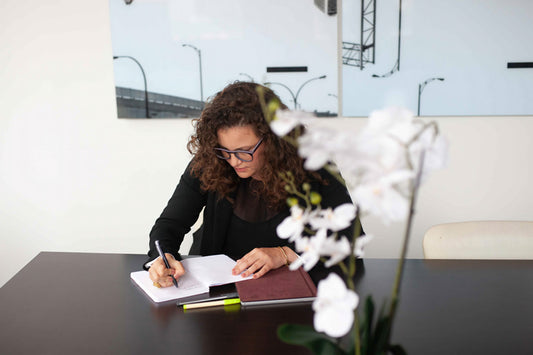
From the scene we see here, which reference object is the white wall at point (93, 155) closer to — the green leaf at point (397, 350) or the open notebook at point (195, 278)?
the open notebook at point (195, 278)

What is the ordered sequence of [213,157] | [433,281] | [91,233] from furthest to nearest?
[91,233], [213,157], [433,281]

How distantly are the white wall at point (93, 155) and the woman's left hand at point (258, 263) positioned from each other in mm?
1279

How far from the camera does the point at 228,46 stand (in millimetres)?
2512

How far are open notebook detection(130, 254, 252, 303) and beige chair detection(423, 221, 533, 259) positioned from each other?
2.55 ft

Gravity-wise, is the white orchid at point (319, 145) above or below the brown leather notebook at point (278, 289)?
above

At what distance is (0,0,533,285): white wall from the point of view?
8.41ft

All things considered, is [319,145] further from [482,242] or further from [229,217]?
[482,242]

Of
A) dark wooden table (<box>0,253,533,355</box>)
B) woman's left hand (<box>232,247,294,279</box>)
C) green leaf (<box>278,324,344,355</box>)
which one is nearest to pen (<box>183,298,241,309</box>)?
dark wooden table (<box>0,253,533,355</box>)

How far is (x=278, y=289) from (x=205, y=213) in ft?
2.28

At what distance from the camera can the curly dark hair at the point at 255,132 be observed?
1.66 metres

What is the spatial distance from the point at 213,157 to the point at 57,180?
1404 mm

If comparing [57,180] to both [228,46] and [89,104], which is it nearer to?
[89,104]

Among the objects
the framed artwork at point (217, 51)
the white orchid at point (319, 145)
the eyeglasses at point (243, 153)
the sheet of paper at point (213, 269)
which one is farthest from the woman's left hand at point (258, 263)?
the framed artwork at point (217, 51)

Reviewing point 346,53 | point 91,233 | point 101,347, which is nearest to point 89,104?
point 91,233
